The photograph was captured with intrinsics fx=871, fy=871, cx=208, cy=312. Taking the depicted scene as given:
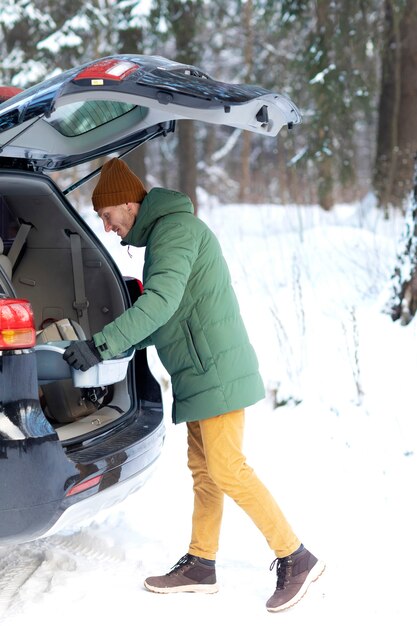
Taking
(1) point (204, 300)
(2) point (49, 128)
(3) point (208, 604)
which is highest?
(2) point (49, 128)

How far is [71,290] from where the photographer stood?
4.35 m

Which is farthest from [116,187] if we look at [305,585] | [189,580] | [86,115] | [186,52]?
[186,52]

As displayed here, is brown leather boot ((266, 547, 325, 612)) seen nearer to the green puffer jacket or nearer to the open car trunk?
the green puffer jacket

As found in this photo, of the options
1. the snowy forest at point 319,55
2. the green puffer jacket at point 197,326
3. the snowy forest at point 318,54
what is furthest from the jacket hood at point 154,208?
the snowy forest at point 318,54

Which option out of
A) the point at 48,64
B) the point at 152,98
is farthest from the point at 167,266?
the point at 48,64

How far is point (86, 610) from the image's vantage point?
356cm

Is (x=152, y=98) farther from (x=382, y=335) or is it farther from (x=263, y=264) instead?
(x=263, y=264)

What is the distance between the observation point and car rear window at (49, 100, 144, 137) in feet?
12.4

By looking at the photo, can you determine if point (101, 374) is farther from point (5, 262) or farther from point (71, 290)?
point (5, 262)

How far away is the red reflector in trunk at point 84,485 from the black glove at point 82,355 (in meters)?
0.42

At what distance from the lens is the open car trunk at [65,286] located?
156 inches

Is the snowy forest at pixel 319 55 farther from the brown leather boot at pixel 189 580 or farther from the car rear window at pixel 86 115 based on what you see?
the brown leather boot at pixel 189 580

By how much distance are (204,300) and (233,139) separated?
26643 millimetres

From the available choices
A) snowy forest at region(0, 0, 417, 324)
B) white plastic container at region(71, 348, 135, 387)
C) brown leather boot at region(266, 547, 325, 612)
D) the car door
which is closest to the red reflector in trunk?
white plastic container at region(71, 348, 135, 387)
